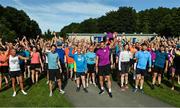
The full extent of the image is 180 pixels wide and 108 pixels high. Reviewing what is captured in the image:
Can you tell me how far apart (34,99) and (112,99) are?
313 centimetres

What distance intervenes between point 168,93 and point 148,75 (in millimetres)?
5691

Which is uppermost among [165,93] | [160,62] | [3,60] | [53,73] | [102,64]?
[3,60]

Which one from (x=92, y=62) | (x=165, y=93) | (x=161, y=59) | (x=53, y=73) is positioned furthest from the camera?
(x=161, y=59)

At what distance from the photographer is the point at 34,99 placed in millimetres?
14484

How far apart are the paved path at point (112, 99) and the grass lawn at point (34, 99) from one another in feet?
1.58

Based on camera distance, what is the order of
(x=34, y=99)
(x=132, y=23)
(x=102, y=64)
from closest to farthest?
1. (x=34, y=99)
2. (x=102, y=64)
3. (x=132, y=23)

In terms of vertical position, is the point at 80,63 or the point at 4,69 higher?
the point at 80,63

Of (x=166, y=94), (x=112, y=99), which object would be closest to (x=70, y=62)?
(x=112, y=99)

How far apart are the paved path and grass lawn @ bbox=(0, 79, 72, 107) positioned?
1.58ft

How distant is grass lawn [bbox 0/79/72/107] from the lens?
1345cm

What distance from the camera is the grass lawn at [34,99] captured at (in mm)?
13445

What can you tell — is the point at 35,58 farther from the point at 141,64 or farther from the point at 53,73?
the point at 141,64

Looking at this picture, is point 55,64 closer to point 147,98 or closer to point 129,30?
point 147,98

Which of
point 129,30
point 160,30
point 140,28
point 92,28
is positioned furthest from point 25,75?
point 92,28
